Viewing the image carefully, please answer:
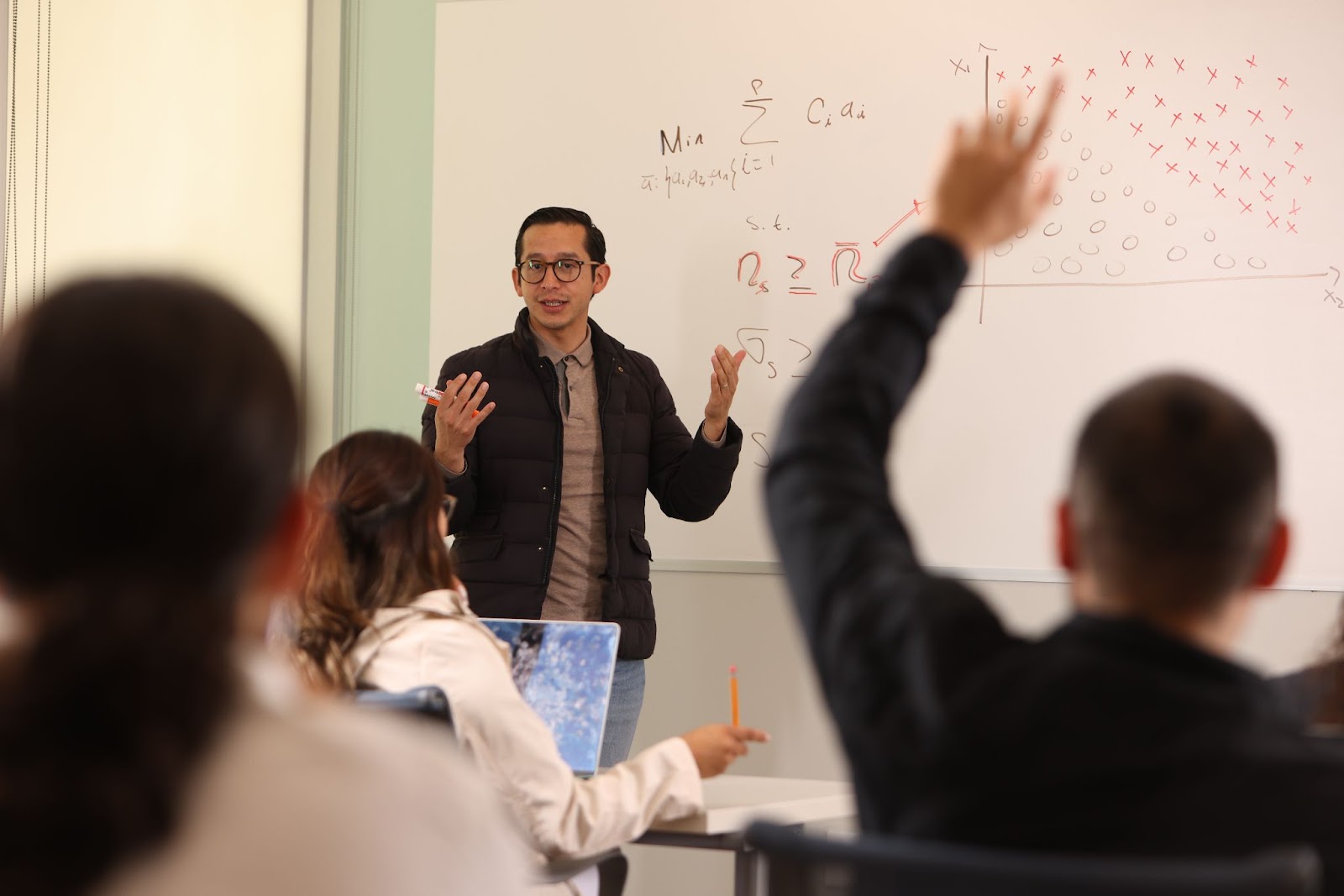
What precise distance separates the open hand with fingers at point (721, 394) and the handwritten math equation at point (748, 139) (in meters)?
0.62

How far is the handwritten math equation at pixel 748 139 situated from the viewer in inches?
135

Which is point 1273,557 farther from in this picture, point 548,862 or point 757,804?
point 757,804

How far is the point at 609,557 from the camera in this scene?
3.10 m

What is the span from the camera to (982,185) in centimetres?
107

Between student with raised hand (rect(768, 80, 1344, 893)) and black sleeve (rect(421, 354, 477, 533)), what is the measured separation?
2.08 m

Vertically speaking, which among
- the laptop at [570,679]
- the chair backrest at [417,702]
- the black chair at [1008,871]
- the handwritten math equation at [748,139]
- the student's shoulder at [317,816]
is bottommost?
the laptop at [570,679]

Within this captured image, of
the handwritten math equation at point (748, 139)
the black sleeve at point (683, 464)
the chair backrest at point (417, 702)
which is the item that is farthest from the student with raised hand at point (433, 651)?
the handwritten math equation at point (748, 139)

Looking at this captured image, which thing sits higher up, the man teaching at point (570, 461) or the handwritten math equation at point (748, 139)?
the handwritten math equation at point (748, 139)

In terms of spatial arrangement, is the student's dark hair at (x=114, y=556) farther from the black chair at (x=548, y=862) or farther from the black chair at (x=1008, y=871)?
the black chair at (x=548, y=862)

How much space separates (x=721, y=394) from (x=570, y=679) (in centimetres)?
108

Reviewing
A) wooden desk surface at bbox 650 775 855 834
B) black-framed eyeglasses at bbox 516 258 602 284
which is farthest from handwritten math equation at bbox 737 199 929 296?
wooden desk surface at bbox 650 775 855 834

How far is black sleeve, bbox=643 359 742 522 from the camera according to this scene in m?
3.09

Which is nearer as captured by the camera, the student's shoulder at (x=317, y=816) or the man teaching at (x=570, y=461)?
the student's shoulder at (x=317, y=816)

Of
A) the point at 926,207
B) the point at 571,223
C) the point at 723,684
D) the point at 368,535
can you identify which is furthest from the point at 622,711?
the point at 926,207
